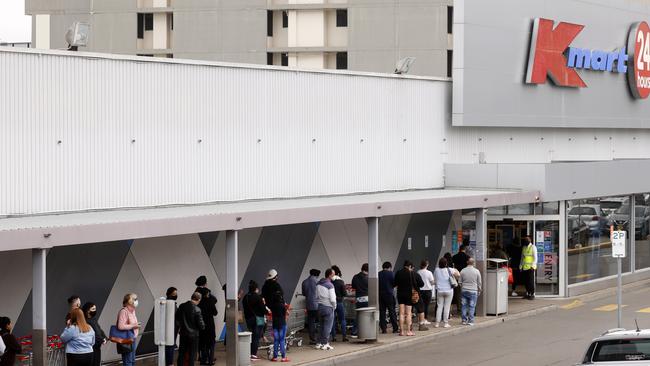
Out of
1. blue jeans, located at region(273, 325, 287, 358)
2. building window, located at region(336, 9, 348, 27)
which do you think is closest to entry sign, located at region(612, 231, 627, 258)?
blue jeans, located at region(273, 325, 287, 358)

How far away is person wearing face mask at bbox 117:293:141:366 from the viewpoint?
20.7 meters

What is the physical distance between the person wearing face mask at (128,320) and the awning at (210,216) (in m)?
1.33

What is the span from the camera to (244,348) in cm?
2234

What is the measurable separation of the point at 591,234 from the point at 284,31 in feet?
104

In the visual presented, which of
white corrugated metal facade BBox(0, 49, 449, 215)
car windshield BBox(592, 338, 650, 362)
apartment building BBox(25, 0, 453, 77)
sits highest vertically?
apartment building BBox(25, 0, 453, 77)

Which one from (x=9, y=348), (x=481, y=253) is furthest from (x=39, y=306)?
(x=481, y=253)

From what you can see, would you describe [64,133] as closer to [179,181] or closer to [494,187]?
[179,181]

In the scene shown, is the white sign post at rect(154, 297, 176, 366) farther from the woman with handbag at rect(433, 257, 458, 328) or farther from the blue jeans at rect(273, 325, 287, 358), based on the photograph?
the woman with handbag at rect(433, 257, 458, 328)

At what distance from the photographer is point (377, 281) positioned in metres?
26.3

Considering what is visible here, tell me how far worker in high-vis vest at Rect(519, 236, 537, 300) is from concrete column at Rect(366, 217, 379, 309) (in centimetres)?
839

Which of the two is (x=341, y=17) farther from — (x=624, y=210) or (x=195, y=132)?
(x=195, y=132)

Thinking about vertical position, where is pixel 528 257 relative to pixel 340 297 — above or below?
above

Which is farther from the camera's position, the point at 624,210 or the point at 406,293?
the point at 624,210

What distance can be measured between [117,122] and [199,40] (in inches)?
1642
